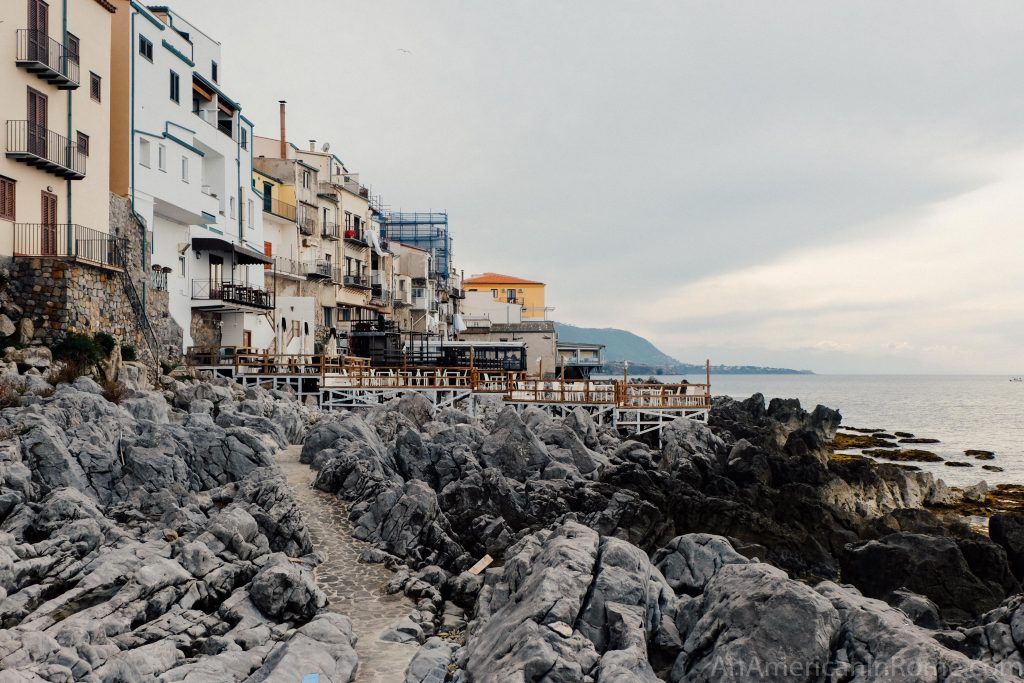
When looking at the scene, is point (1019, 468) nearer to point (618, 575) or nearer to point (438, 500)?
point (438, 500)

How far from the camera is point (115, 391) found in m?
28.5

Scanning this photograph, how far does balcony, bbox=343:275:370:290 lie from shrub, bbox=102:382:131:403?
38.0m

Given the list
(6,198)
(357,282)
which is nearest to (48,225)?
(6,198)

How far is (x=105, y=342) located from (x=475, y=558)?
19218 mm

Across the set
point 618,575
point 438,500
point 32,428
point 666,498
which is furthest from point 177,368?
point 618,575

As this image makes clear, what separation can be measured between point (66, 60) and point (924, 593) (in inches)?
1313

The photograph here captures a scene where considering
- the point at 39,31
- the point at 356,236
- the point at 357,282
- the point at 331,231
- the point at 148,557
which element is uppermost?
the point at 39,31

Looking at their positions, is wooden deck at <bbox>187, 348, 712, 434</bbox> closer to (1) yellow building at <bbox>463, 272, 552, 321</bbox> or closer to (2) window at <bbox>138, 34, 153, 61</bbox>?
(2) window at <bbox>138, 34, 153, 61</bbox>

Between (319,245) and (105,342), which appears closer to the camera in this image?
(105,342)

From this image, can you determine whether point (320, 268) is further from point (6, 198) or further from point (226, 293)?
point (6, 198)

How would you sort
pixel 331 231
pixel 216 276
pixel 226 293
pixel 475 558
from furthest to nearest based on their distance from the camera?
pixel 331 231, pixel 216 276, pixel 226 293, pixel 475 558

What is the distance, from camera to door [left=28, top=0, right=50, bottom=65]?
30.1 meters

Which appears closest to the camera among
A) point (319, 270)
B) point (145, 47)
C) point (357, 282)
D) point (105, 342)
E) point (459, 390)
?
point (105, 342)

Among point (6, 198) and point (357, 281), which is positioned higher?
point (357, 281)
